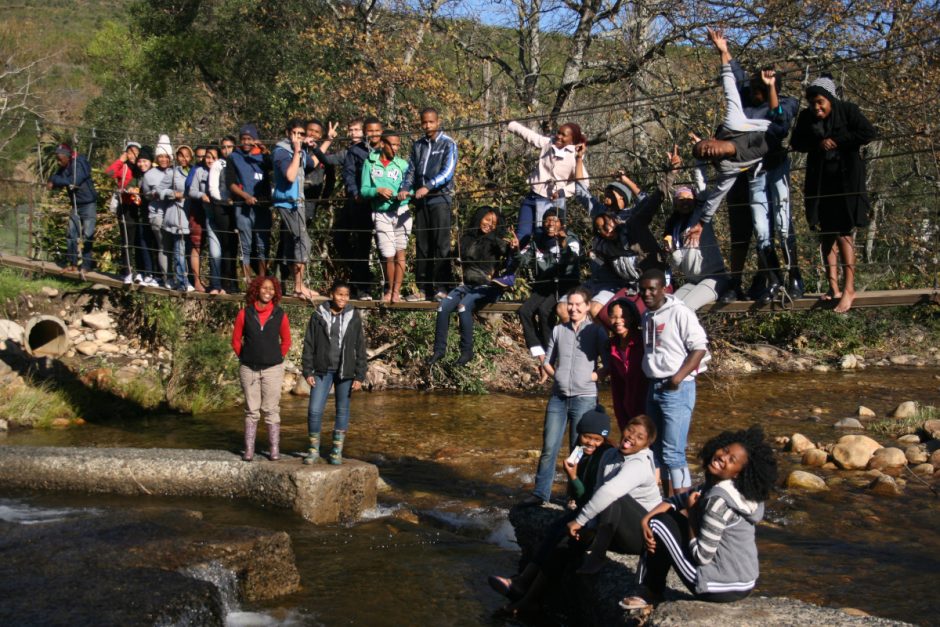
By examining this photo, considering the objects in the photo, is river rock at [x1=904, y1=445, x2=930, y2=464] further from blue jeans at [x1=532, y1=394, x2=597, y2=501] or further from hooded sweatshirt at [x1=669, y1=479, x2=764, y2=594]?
hooded sweatshirt at [x1=669, y1=479, x2=764, y2=594]

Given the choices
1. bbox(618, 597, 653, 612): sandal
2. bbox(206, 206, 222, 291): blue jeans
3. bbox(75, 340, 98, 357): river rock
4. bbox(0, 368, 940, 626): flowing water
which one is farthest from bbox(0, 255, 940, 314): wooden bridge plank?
bbox(618, 597, 653, 612): sandal

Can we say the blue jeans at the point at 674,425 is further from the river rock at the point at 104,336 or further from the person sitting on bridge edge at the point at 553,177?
the river rock at the point at 104,336

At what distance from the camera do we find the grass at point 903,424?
11.1 metres

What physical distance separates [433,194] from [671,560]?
4.61 meters

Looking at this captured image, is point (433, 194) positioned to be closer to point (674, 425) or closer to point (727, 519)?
point (674, 425)

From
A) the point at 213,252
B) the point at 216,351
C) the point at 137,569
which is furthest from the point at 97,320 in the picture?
the point at 137,569

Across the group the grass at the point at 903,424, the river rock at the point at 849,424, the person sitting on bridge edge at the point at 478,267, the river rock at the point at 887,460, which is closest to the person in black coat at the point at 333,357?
the person sitting on bridge edge at the point at 478,267

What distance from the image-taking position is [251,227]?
32.1ft

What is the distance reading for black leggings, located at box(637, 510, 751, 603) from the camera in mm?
4691

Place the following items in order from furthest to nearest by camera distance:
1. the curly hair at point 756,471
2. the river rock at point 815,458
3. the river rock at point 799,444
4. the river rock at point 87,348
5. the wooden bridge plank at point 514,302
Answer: the river rock at point 87,348
the river rock at point 799,444
the river rock at point 815,458
the wooden bridge plank at point 514,302
the curly hair at point 756,471

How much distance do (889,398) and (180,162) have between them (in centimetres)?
927

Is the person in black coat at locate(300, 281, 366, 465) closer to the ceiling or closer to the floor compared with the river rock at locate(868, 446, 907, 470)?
closer to the ceiling

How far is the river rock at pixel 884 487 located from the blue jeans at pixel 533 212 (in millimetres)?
3808

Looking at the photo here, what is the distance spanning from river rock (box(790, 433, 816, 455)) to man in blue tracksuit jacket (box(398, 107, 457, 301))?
411 cm
